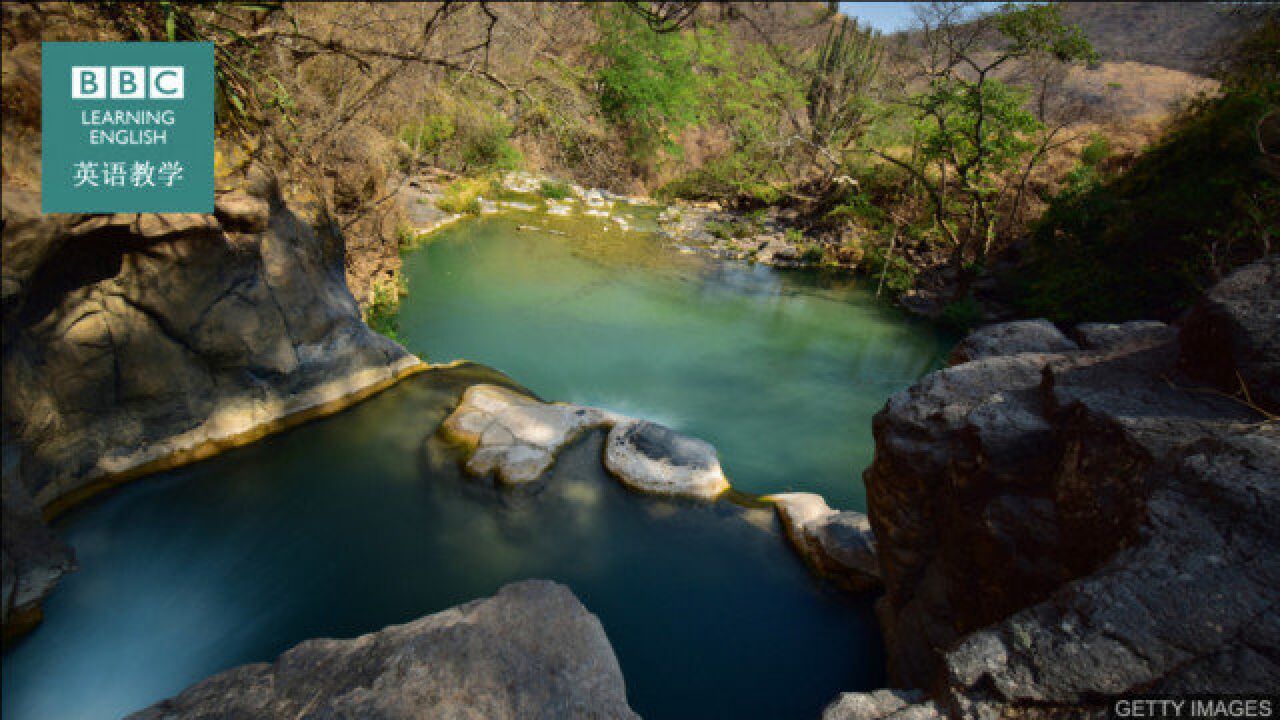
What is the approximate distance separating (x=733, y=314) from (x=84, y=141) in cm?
884

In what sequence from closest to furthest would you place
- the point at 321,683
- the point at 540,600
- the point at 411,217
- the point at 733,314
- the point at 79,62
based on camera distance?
1. the point at 321,683
2. the point at 540,600
3. the point at 79,62
4. the point at 733,314
5. the point at 411,217

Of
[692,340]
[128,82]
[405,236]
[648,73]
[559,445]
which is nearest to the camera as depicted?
[128,82]

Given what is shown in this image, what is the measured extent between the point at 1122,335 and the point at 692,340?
617 centimetres

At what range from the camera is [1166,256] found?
6930mm

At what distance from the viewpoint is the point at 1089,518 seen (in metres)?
2.16

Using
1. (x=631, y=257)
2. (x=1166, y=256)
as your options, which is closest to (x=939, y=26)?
(x=1166, y=256)

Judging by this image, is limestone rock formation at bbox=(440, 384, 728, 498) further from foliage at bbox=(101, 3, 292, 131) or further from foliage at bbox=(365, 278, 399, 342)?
foliage at bbox=(101, 3, 292, 131)

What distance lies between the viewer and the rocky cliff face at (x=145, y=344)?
2916mm

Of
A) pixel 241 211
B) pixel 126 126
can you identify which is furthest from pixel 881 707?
pixel 241 211

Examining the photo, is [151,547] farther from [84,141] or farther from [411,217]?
[411,217]

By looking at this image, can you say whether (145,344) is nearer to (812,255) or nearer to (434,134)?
(434,134)

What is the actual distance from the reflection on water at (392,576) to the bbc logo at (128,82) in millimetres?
2704

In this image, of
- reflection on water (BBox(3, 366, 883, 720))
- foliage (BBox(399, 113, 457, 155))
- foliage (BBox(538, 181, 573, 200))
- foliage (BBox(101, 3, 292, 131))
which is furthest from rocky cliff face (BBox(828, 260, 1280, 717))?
foliage (BBox(538, 181, 573, 200))

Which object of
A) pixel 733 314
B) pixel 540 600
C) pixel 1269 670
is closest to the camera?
pixel 1269 670
